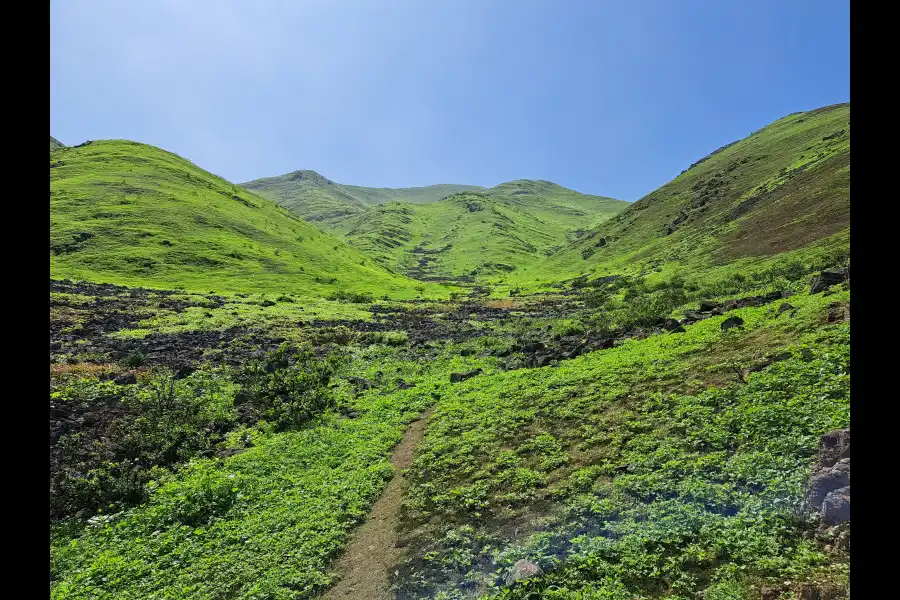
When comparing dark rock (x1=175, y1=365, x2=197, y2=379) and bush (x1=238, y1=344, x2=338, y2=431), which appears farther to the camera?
dark rock (x1=175, y1=365, x2=197, y2=379)

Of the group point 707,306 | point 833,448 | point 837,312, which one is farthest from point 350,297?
point 833,448

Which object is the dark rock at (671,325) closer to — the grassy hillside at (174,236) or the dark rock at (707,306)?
the dark rock at (707,306)

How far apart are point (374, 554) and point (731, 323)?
17.6 m

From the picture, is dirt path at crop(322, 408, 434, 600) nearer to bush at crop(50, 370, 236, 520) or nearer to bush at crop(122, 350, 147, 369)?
bush at crop(50, 370, 236, 520)

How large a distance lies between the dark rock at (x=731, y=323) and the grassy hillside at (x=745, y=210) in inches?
1025

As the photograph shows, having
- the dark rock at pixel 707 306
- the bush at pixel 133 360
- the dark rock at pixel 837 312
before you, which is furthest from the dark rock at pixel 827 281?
the bush at pixel 133 360

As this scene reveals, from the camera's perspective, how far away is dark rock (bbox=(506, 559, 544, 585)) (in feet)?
31.2

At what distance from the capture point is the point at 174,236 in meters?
88.1

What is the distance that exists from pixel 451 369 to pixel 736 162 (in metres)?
113

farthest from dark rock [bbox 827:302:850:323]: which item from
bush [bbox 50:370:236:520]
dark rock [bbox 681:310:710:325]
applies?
bush [bbox 50:370:236:520]

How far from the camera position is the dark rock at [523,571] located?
9516 mm

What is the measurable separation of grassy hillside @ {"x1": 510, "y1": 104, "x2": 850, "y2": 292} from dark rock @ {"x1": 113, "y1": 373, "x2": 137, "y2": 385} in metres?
52.0
